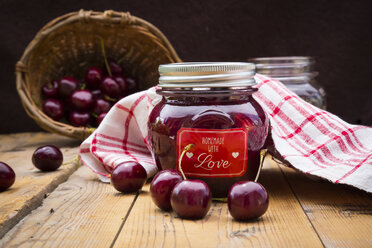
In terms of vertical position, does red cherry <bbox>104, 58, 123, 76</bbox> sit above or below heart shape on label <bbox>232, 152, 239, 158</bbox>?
below

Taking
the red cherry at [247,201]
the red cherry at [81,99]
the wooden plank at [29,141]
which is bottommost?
the wooden plank at [29,141]

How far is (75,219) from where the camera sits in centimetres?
84

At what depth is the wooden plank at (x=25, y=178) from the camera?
34.1 inches

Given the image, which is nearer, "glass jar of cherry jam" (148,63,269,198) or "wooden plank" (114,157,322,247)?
"wooden plank" (114,157,322,247)

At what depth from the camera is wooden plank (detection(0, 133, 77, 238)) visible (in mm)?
867

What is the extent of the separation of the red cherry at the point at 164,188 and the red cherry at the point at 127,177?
5.5 inches

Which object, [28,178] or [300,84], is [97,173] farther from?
[300,84]

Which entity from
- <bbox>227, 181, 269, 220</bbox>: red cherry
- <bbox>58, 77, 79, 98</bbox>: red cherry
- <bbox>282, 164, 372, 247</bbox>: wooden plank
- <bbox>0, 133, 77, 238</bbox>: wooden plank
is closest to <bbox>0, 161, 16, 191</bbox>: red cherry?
<bbox>0, 133, 77, 238</bbox>: wooden plank

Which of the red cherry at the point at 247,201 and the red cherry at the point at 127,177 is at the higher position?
the red cherry at the point at 247,201

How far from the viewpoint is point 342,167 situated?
983 millimetres

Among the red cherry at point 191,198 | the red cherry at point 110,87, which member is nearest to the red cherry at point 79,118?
the red cherry at point 110,87

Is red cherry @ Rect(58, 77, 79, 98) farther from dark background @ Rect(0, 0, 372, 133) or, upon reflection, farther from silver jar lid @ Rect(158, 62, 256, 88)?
silver jar lid @ Rect(158, 62, 256, 88)

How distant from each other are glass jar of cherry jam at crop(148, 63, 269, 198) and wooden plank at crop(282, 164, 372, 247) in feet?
0.50

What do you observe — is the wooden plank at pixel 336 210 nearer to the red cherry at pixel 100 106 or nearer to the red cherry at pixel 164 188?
the red cherry at pixel 164 188
